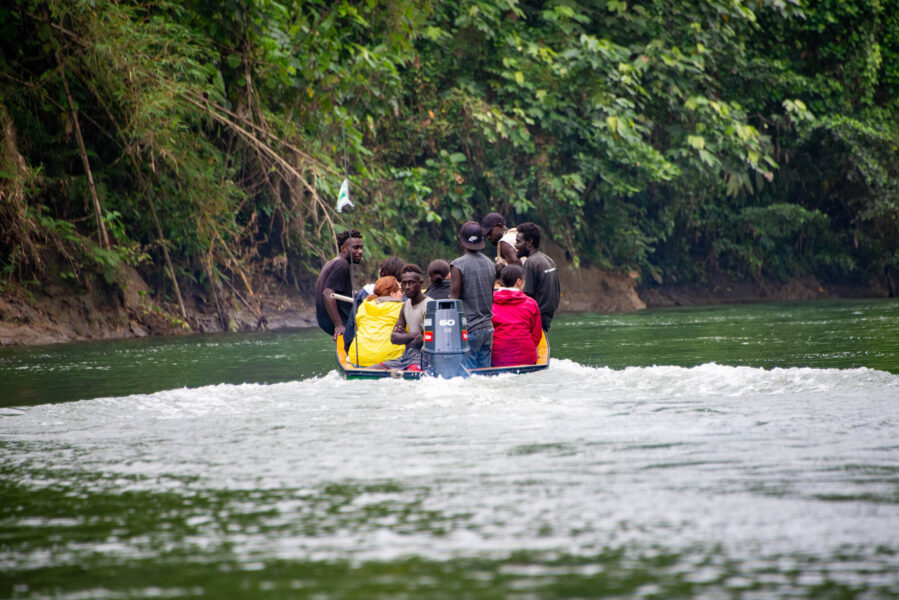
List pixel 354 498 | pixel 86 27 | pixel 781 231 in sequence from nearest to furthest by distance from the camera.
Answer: pixel 354 498 → pixel 86 27 → pixel 781 231

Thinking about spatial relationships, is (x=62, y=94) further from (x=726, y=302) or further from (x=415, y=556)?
(x=726, y=302)

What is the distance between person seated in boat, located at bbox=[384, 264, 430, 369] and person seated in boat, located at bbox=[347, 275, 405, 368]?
0.59 feet

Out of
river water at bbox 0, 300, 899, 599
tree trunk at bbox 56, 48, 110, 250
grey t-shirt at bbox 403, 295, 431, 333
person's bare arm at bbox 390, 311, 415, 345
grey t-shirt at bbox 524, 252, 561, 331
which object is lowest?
river water at bbox 0, 300, 899, 599

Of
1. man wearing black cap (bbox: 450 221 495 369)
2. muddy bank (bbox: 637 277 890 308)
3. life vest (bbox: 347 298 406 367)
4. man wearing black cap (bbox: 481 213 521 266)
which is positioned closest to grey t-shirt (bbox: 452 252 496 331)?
man wearing black cap (bbox: 450 221 495 369)

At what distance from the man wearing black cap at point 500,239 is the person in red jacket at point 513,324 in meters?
1.22

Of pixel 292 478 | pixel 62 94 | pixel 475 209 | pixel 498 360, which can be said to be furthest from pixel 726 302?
pixel 292 478

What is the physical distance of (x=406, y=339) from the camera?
1076 centimetres

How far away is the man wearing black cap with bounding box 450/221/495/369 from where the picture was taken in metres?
10.8

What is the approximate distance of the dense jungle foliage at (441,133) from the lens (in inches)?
694

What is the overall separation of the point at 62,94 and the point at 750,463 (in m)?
13.9

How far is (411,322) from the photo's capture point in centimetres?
1088

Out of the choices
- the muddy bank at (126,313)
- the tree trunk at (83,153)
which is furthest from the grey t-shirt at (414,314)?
the muddy bank at (126,313)

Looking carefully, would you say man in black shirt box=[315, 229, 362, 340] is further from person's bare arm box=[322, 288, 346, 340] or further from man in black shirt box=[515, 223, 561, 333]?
man in black shirt box=[515, 223, 561, 333]

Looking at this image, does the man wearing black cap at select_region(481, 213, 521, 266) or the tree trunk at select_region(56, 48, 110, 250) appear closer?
the man wearing black cap at select_region(481, 213, 521, 266)
